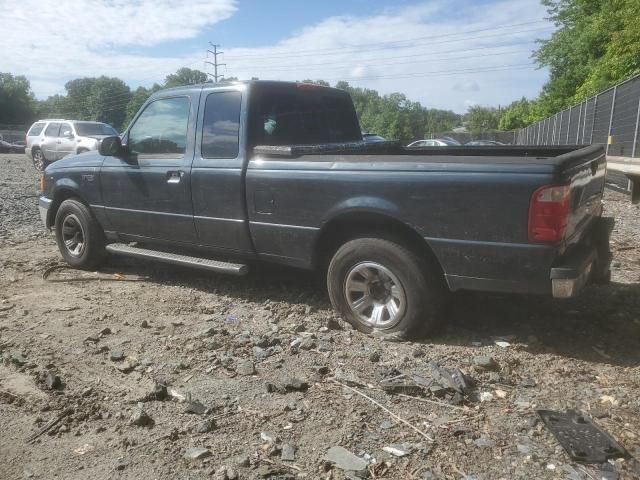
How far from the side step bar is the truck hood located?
2.99ft

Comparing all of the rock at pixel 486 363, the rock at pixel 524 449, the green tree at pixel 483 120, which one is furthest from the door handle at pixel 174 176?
the green tree at pixel 483 120

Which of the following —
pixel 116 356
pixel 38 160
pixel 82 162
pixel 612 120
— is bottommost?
pixel 116 356

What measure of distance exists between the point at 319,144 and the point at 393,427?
3.14 m

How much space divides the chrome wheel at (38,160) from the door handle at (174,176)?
17.3m

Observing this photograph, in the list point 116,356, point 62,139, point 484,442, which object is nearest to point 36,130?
point 62,139

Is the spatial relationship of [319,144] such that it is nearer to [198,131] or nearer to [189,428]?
[198,131]

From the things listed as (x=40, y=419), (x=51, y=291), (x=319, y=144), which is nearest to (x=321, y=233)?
(x=319, y=144)

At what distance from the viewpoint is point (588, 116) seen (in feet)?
53.6

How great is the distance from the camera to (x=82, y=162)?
636cm

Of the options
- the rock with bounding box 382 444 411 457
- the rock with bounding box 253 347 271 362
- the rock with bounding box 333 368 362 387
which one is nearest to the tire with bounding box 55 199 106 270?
the rock with bounding box 253 347 271 362

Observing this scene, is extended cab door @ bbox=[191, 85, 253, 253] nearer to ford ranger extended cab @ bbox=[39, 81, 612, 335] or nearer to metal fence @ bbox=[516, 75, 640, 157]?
ford ranger extended cab @ bbox=[39, 81, 612, 335]

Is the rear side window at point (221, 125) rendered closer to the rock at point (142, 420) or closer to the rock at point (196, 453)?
the rock at point (142, 420)

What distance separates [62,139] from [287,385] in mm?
18693

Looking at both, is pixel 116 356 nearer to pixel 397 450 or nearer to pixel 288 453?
pixel 288 453
